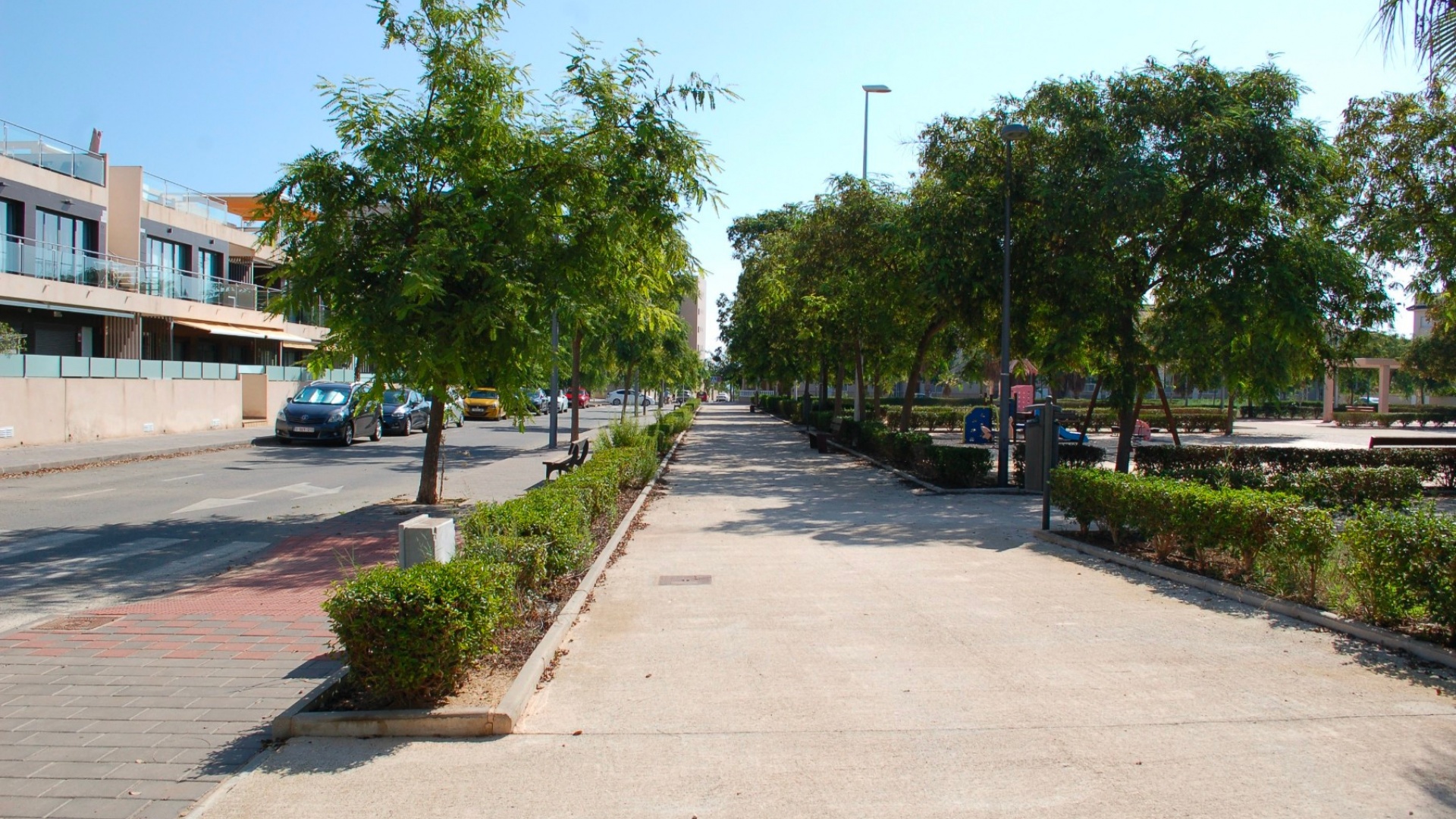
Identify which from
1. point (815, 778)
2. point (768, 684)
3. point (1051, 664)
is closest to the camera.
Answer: point (815, 778)

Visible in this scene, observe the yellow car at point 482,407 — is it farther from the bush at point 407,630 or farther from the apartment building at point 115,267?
the bush at point 407,630

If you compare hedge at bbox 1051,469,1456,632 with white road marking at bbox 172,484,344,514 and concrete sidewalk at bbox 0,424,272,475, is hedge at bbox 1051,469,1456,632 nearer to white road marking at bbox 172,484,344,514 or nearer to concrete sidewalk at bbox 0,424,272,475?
white road marking at bbox 172,484,344,514

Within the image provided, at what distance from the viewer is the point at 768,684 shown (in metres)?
5.48

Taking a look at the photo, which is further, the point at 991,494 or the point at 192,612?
the point at 991,494

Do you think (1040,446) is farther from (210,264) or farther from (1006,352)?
(210,264)

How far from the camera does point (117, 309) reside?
2780 cm

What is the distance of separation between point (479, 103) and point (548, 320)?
2.66m

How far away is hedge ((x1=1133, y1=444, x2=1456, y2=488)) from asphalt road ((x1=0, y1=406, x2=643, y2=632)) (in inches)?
484

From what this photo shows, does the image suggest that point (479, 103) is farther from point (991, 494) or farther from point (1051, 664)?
point (991, 494)

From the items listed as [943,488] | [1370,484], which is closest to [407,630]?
[943,488]

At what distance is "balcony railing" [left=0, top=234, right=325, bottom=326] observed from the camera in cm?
2453

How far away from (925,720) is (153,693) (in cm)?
432

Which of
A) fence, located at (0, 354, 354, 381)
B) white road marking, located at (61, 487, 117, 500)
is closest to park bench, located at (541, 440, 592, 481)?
fence, located at (0, 354, 354, 381)

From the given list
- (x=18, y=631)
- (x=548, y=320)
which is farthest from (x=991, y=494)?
(x=18, y=631)
